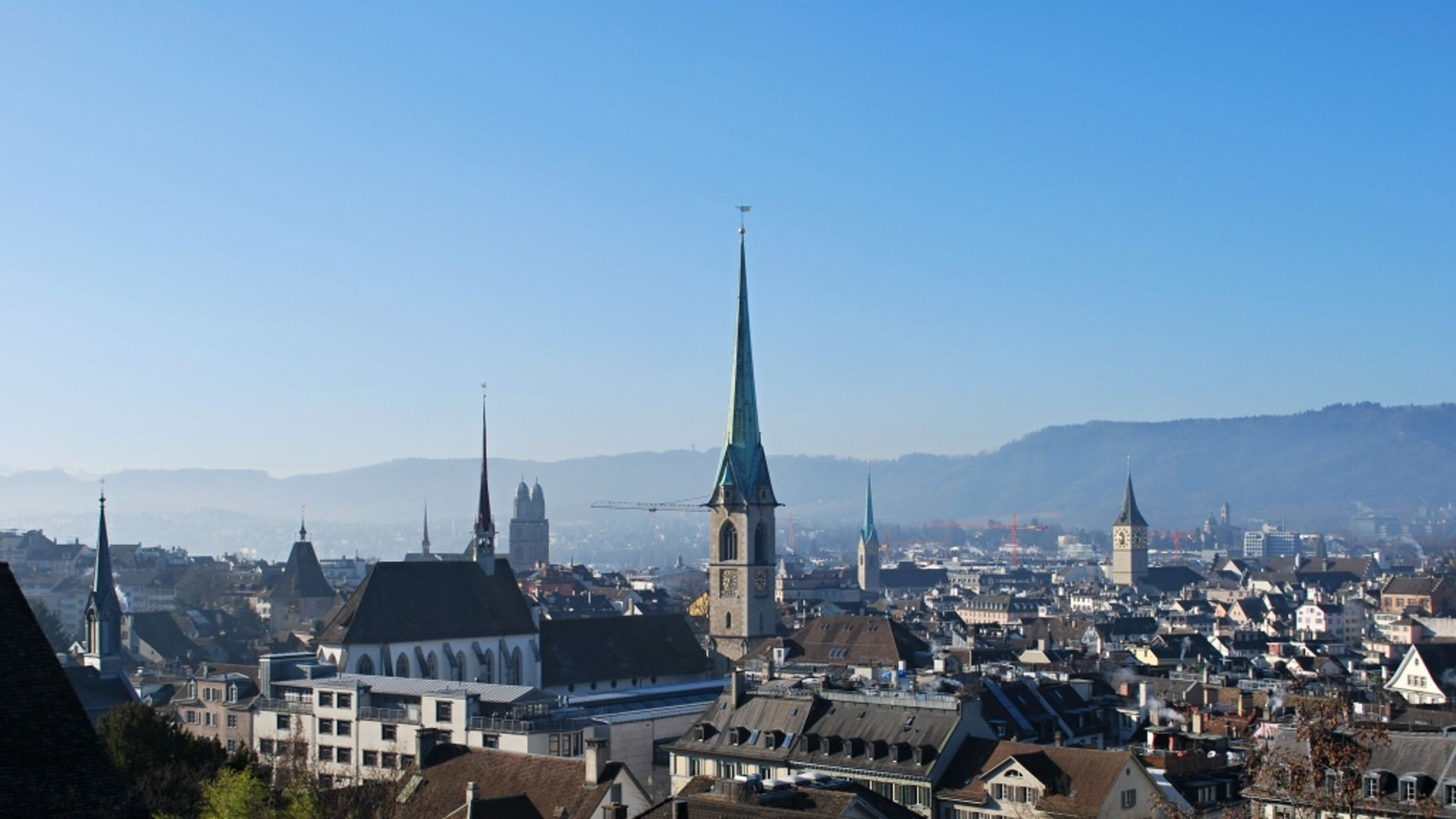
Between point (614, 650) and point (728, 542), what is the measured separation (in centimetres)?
1696

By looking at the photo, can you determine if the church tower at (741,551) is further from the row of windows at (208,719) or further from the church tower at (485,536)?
the row of windows at (208,719)

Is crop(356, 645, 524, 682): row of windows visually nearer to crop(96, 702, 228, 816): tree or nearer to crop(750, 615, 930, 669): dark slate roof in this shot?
crop(750, 615, 930, 669): dark slate roof

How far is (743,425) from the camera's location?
9681cm

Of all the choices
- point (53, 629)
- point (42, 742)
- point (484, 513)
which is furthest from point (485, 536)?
point (42, 742)

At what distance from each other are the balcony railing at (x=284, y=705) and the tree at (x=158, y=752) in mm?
13577

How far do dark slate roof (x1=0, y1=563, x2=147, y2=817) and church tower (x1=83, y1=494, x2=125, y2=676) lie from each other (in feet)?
194

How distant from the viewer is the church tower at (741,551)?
305 ft

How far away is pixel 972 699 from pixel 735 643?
4483 cm

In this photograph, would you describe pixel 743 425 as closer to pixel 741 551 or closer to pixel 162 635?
pixel 741 551

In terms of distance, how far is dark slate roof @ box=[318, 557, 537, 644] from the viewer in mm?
71500

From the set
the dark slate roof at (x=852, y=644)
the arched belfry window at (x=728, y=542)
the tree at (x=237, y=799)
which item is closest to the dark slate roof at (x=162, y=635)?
the arched belfry window at (x=728, y=542)

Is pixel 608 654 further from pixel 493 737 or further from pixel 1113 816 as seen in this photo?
pixel 1113 816

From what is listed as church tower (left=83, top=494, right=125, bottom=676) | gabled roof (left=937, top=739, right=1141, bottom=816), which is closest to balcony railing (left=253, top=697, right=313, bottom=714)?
church tower (left=83, top=494, right=125, bottom=676)

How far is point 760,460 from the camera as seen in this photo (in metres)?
95.4
